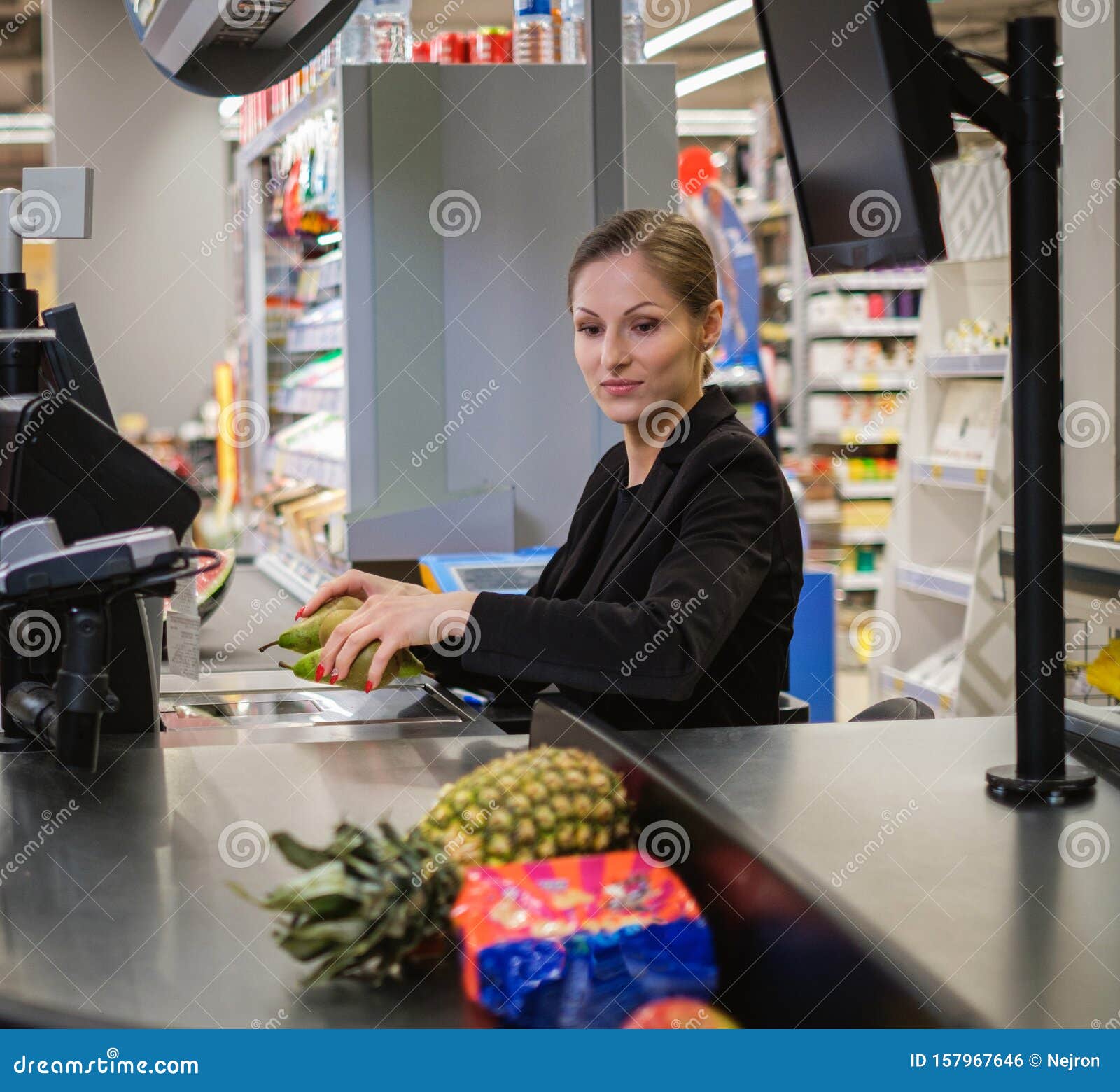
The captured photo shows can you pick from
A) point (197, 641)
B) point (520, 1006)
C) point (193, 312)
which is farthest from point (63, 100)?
point (520, 1006)

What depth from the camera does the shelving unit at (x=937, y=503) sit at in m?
5.50

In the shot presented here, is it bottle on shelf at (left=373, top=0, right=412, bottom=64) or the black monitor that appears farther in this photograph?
bottle on shelf at (left=373, top=0, right=412, bottom=64)

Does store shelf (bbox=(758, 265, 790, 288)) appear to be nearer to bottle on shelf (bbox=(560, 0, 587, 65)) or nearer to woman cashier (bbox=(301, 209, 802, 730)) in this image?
bottle on shelf (bbox=(560, 0, 587, 65))

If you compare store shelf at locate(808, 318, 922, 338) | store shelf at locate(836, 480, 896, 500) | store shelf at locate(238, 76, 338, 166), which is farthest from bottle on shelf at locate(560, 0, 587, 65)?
store shelf at locate(836, 480, 896, 500)

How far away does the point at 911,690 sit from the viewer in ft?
18.2

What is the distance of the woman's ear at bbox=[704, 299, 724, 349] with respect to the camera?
213 cm

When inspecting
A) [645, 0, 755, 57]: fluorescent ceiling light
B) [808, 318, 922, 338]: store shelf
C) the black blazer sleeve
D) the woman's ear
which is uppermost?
[645, 0, 755, 57]: fluorescent ceiling light

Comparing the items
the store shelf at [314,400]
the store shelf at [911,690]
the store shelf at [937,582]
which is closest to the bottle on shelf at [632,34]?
the store shelf at [314,400]

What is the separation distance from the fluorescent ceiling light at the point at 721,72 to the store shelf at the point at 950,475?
4404 millimetres

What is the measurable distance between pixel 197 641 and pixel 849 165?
105 cm

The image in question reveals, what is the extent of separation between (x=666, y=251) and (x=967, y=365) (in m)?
3.70

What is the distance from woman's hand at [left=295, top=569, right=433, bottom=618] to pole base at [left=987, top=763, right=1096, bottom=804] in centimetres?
88

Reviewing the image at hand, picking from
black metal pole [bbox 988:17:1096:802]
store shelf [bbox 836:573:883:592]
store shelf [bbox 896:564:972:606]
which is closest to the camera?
black metal pole [bbox 988:17:1096:802]

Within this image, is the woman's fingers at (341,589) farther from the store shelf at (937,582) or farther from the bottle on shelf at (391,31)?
the store shelf at (937,582)
